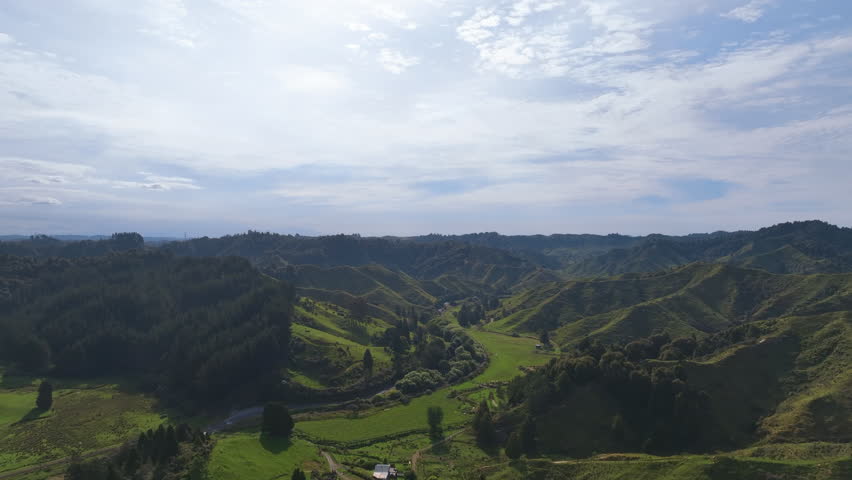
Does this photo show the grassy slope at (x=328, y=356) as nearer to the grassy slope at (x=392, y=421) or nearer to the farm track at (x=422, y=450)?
the grassy slope at (x=392, y=421)

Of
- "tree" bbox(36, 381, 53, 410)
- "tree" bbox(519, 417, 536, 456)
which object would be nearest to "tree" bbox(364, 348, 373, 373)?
"tree" bbox(519, 417, 536, 456)

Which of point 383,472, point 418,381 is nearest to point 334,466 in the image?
point 383,472

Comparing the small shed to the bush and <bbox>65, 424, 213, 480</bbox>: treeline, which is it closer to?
<bbox>65, 424, 213, 480</bbox>: treeline

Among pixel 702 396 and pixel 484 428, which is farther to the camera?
pixel 484 428

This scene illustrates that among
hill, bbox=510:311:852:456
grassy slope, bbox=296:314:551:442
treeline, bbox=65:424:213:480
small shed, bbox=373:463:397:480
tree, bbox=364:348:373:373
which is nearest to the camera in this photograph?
treeline, bbox=65:424:213:480

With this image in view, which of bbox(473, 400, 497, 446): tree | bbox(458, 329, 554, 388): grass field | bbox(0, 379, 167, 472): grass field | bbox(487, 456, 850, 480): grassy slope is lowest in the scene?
bbox(0, 379, 167, 472): grass field

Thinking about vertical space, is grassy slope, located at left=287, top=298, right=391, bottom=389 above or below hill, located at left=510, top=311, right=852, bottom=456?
below

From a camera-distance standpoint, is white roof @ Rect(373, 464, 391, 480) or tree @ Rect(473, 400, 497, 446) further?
tree @ Rect(473, 400, 497, 446)

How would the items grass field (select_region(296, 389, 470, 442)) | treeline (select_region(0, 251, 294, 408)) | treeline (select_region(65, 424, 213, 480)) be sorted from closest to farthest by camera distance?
treeline (select_region(65, 424, 213, 480)) < grass field (select_region(296, 389, 470, 442)) < treeline (select_region(0, 251, 294, 408))

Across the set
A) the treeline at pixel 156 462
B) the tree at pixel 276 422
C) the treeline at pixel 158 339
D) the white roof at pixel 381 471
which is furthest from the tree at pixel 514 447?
the treeline at pixel 158 339

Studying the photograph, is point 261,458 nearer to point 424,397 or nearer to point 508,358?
point 424,397
